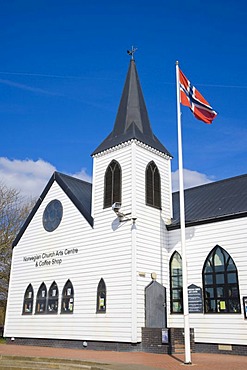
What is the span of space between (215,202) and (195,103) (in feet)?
21.8

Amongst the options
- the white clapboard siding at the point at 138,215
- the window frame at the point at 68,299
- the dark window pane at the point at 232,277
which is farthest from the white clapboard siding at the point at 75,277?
→ the dark window pane at the point at 232,277

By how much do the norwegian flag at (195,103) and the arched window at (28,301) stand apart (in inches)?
592

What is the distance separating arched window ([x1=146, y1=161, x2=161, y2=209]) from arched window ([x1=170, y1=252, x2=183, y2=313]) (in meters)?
3.02

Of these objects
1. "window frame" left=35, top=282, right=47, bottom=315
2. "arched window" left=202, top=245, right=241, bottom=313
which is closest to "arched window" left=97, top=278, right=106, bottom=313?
"window frame" left=35, top=282, right=47, bottom=315

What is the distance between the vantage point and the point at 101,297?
1997cm

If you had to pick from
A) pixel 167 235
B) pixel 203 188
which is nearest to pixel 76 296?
pixel 167 235

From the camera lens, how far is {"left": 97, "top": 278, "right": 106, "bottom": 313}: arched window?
19.8m

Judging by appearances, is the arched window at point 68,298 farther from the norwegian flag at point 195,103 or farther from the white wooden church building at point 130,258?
the norwegian flag at point 195,103

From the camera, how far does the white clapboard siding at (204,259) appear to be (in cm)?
1727

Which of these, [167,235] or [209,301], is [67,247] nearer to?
[167,235]

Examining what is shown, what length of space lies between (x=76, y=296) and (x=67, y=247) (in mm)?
2940

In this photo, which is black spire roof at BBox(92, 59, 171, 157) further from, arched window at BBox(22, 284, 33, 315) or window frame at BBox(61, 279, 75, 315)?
arched window at BBox(22, 284, 33, 315)

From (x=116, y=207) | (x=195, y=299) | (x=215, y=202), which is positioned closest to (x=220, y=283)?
(x=195, y=299)

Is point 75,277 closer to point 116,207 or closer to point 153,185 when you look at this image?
point 116,207
